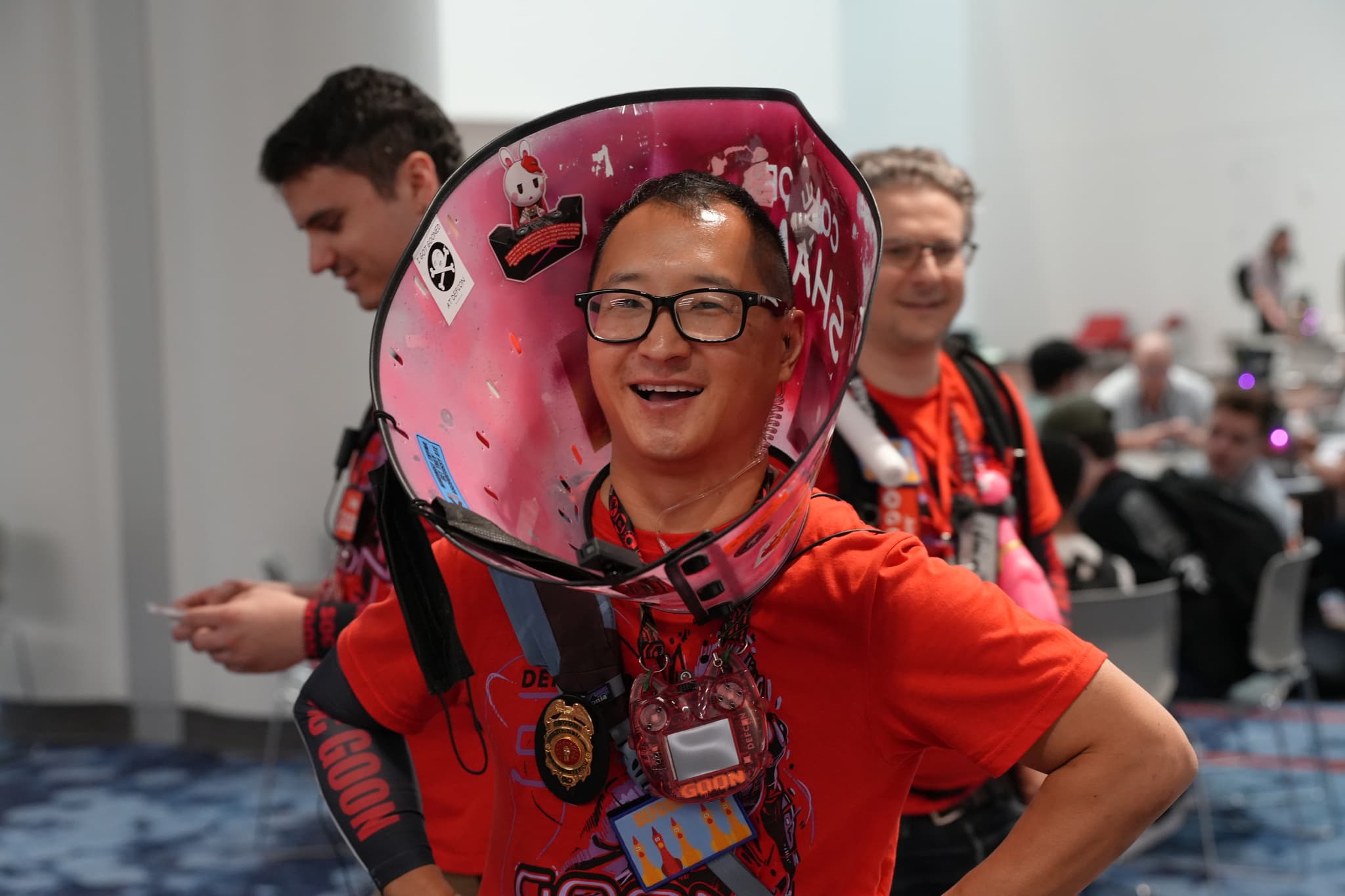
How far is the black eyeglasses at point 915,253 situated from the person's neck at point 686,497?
0.85m

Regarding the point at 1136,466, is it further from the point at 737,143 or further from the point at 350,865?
the point at 737,143

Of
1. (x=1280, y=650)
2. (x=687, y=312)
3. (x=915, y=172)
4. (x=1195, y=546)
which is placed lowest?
(x=1280, y=650)

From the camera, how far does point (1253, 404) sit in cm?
420

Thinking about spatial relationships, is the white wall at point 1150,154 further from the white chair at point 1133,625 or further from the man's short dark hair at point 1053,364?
the white chair at point 1133,625

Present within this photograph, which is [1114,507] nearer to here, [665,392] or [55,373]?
[665,392]

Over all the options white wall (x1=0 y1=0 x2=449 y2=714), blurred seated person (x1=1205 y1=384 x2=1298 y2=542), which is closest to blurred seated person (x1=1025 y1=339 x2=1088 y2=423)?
blurred seated person (x1=1205 y1=384 x2=1298 y2=542)

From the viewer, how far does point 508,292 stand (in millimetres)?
1122

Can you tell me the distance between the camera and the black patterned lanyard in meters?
1.01

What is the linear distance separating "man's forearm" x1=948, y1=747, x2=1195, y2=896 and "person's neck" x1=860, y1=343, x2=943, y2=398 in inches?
37.7

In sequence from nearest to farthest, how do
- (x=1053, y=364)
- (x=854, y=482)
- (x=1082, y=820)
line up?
(x=1082, y=820), (x=854, y=482), (x=1053, y=364)

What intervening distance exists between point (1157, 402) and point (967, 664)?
595cm

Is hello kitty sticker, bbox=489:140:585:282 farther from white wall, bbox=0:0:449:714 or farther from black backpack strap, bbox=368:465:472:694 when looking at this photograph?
white wall, bbox=0:0:449:714

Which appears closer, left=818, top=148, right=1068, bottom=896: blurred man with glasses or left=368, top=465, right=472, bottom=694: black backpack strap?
left=368, top=465, right=472, bottom=694: black backpack strap

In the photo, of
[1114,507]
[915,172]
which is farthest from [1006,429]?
[1114,507]
